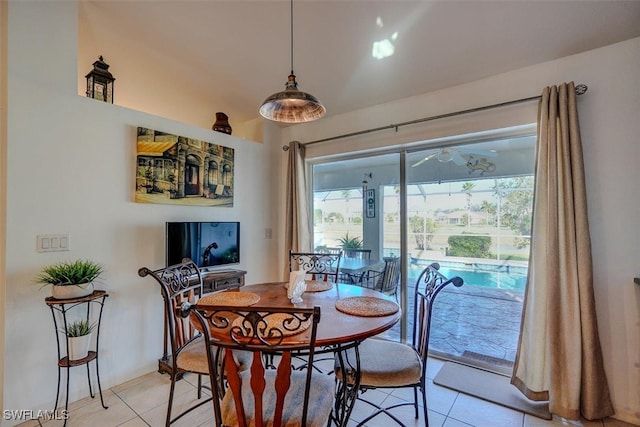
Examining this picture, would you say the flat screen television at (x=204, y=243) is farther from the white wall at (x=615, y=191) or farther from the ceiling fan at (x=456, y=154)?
the white wall at (x=615, y=191)

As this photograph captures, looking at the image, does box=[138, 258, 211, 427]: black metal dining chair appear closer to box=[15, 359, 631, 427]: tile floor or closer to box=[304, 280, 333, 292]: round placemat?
box=[15, 359, 631, 427]: tile floor

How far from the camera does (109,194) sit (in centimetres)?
238

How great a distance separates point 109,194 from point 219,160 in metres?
1.08

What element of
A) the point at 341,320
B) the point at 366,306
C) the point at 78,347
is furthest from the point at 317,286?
the point at 78,347

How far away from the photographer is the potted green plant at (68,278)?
1.93 meters

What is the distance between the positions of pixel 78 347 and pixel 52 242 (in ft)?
2.41

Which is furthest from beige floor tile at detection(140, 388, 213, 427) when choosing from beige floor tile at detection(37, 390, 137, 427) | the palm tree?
the palm tree

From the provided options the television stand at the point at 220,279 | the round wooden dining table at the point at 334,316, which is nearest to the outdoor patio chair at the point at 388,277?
the round wooden dining table at the point at 334,316

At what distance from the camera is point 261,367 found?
116cm

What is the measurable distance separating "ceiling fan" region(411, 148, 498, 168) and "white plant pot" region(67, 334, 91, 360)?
319cm

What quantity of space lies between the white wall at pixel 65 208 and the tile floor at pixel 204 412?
198 millimetres

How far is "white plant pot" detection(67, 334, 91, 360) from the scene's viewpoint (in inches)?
78.1

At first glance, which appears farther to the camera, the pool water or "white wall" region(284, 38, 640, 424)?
the pool water

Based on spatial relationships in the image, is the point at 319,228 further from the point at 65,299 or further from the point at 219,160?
the point at 65,299
